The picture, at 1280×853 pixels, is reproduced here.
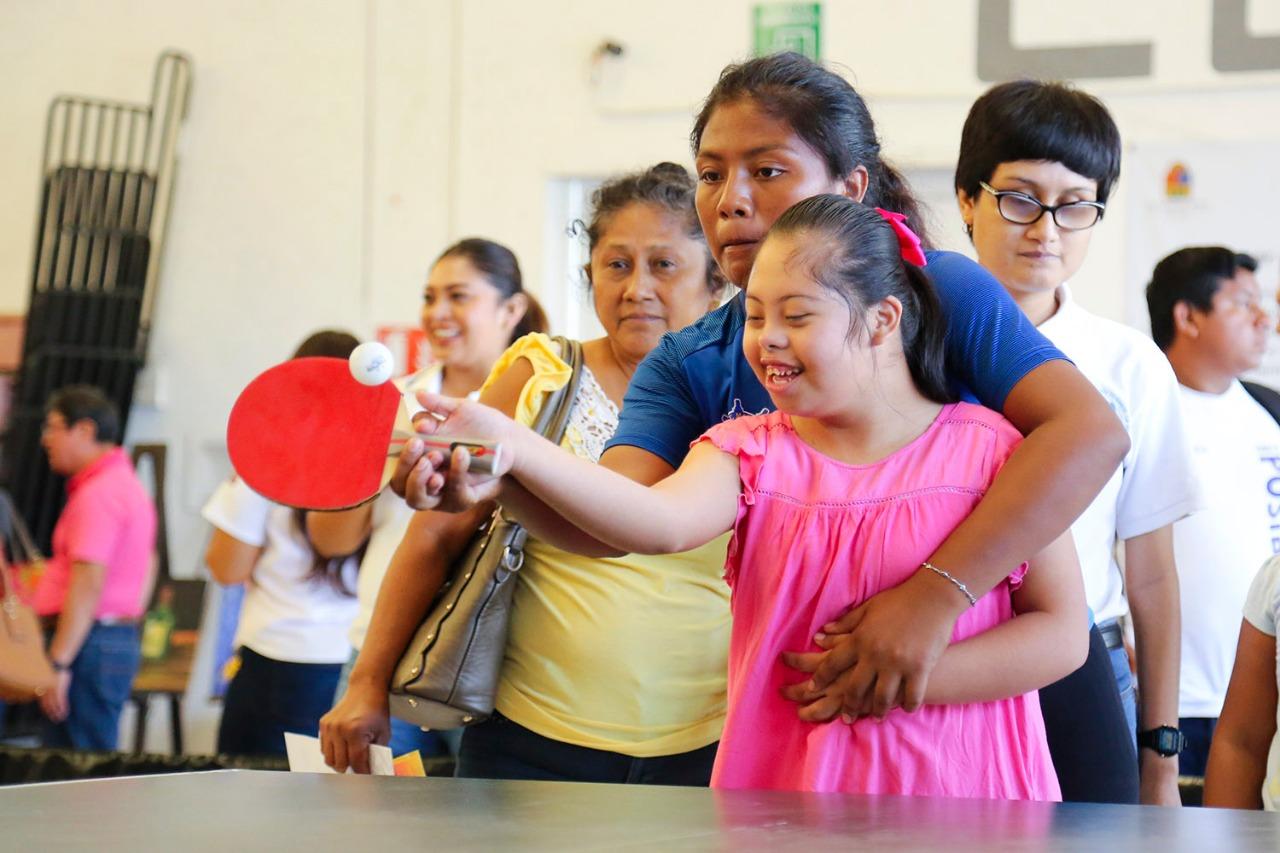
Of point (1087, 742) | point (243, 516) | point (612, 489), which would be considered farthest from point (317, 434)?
point (243, 516)

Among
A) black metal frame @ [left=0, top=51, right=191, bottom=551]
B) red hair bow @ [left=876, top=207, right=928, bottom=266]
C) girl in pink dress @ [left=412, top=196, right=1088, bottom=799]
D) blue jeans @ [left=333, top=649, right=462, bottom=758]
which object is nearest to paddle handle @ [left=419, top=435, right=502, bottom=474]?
girl in pink dress @ [left=412, top=196, right=1088, bottom=799]

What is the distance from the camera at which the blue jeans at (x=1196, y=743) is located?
2.95 meters

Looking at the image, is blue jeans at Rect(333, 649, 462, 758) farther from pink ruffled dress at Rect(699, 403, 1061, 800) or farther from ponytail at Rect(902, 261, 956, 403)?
ponytail at Rect(902, 261, 956, 403)

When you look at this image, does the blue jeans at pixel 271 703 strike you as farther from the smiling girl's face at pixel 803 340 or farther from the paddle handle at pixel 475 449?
the paddle handle at pixel 475 449

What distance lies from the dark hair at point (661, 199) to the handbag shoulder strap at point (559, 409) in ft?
0.94

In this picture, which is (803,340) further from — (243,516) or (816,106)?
(243,516)

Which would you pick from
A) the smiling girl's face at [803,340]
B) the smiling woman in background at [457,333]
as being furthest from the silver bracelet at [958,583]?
the smiling woman in background at [457,333]

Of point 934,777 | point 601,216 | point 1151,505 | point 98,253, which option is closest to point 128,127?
point 98,253

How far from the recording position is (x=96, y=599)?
5020 millimetres

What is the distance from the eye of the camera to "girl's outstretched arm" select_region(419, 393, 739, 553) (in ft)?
4.12

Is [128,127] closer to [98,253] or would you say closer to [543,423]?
[98,253]

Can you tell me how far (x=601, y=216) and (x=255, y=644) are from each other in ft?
5.13

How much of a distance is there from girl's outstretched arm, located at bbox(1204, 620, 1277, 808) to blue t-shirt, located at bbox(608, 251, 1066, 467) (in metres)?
0.60

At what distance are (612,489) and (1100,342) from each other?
38.8 inches
